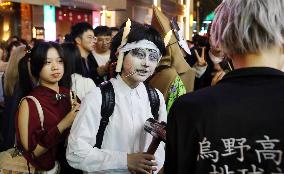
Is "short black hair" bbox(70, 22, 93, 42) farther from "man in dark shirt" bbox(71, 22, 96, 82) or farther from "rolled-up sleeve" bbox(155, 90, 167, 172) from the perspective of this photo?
"rolled-up sleeve" bbox(155, 90, 167, 172)

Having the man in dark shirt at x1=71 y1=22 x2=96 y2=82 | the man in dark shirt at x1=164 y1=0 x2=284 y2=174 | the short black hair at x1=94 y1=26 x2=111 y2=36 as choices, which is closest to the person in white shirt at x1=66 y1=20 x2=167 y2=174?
the man in dark shirt at x1=164 y1=0 x2=284 y2=174

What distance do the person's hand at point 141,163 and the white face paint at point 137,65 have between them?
48 cm

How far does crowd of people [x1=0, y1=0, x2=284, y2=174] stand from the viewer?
1.39 m

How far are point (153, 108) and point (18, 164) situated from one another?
1089 mm

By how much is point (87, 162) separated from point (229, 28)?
1.21 m

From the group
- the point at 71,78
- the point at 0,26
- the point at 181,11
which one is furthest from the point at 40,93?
the point at 181,11

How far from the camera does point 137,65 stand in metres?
2.52

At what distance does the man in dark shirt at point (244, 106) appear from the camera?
1.37 metres

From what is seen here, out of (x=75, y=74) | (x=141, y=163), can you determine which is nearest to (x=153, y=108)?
(x=141, y=163)

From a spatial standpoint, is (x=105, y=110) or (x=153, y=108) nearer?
(x=105, y=110)

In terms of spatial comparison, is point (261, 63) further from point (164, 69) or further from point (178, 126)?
point (164, 69)

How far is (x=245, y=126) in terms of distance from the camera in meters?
1.38

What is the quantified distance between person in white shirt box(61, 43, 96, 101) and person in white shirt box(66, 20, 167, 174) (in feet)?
2.82

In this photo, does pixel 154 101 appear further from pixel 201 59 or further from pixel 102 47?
pixel 201 59
